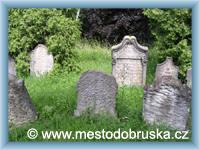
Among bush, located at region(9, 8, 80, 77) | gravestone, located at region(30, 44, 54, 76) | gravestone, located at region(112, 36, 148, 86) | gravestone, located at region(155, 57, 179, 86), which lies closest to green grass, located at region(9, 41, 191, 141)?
gravestone, located at region(155, 57, 179, 86)

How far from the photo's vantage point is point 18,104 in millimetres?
9445

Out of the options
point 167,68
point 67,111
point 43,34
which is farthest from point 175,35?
point 67,111

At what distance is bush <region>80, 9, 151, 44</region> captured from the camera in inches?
719

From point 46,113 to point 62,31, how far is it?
4.28 m

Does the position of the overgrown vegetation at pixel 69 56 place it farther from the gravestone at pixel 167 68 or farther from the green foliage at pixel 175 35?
the gravestone at pixel 167 68

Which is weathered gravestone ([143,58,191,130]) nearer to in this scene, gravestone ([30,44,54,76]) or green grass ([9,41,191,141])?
green grass ([9,41,191,141])

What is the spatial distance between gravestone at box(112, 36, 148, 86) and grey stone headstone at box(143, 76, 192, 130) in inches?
119

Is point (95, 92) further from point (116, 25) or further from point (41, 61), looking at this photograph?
point (116, 25)

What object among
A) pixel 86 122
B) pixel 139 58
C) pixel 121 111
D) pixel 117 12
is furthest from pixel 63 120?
pixel 117 12

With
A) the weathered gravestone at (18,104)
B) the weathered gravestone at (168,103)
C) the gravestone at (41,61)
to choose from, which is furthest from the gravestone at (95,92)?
the gravestone at (41,61)

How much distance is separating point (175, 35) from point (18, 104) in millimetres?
5217

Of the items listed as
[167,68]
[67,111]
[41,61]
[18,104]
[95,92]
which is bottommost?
[67,111]

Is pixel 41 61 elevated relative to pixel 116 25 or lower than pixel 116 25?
lower
